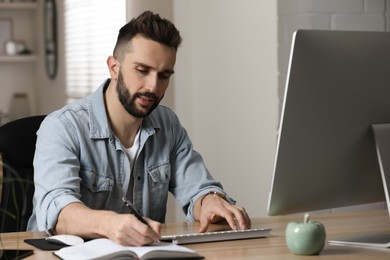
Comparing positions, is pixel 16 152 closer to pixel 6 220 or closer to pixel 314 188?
pixel 6 220

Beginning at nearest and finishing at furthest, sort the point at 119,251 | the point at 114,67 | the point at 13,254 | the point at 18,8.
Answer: the point at 119,251
the point at 13,254
the point at 114,67
the point at 18,8

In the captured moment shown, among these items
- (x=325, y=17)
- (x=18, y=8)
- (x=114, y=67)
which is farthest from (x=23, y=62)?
(x=114, y=67)

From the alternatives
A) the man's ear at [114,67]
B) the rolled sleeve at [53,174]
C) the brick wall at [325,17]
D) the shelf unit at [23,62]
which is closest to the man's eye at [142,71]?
the man's ear at [114,67]

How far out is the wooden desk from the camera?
183 cm

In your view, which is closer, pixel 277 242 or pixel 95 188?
pixel 277 242

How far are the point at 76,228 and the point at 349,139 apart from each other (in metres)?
0.68

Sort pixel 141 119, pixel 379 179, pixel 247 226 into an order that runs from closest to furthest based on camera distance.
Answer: pixel 379 179 → pixel 247 226 → pixel 141 119

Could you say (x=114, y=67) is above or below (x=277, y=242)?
above

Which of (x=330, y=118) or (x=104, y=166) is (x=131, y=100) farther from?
(x=330, y=118)

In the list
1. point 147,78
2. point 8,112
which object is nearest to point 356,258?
point 147,78

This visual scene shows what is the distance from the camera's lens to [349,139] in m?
1.85

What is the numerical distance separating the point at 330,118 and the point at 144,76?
0.73 metres

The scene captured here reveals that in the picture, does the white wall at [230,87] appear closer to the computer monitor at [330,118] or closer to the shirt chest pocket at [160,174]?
the shirt chest pocket at [160,174]

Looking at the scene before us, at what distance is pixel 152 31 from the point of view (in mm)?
2406
